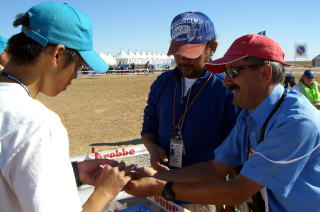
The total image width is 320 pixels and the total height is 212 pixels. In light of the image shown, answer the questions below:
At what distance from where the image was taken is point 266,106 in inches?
87.9

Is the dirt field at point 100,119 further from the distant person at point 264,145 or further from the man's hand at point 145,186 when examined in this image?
the distant person at point 264,145

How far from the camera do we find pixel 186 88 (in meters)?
3.21

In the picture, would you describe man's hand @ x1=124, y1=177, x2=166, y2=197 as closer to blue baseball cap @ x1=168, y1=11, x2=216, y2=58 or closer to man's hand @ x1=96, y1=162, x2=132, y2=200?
man's hand @ x1=96, y1=162, x2=132, y2=200

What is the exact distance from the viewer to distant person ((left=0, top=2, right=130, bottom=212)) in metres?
1.28

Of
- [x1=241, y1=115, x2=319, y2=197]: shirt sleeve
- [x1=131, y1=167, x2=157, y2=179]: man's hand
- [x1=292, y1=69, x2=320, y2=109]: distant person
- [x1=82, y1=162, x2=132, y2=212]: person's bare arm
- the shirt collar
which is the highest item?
the shirt collar

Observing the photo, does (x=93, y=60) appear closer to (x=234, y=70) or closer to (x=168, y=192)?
(x=234, y=70)

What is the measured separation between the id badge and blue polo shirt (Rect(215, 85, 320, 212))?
39.6 inches

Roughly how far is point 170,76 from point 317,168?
1692mm

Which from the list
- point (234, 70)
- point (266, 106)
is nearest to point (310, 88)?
point (234, 70)

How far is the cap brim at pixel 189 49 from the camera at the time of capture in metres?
3.06

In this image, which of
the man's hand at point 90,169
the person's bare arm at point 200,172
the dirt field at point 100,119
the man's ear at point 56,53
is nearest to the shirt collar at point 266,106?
the person's bare arm at point 200,172

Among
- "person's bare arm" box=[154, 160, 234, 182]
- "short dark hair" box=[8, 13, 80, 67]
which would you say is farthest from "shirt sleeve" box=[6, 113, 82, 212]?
"person's bare arm" box=[154, 160, 234, 182]

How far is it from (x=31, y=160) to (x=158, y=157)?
2041 millimetres

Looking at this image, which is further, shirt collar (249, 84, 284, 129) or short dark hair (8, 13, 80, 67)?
A: shirt collar (249, 84, 284, 129)
